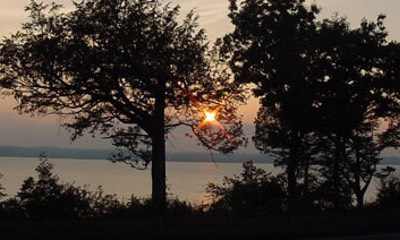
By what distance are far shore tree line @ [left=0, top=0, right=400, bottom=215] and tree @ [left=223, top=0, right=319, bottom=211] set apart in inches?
2.3

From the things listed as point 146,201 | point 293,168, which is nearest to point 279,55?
point 293,168

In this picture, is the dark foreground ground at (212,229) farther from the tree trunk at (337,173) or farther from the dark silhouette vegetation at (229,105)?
the tree trunk at (337,173)

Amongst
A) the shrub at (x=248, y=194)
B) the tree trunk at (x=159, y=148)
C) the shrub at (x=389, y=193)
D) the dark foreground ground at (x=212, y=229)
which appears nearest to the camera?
the dark foreground ground at (x=212, y=229)

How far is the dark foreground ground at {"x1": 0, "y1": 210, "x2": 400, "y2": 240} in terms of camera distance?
1623 cm

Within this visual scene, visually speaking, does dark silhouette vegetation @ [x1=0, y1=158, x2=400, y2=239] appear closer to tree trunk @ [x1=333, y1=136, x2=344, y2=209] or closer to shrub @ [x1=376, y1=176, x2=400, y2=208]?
shrub @ [x1=376, y1=176, x2=400, y2=208]

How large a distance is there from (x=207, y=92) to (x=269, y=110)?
29.7ft

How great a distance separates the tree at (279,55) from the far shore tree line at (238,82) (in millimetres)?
57

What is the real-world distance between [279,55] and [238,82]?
16.4 ft

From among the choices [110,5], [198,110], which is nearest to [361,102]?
[198,110]

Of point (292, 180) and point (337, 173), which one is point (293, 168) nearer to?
point (292, 180)

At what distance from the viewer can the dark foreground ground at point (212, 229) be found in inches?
639

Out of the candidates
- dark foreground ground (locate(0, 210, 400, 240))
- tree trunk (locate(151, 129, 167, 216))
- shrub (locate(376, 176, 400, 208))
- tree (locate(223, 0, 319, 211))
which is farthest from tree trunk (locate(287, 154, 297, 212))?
dark foreground ground (locate(0, 210, 400, 240))

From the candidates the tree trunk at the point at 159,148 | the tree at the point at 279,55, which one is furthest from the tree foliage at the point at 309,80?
the tree trunk at the point at 159,148

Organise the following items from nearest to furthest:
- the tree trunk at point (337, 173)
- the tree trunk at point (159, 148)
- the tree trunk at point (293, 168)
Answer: the tree trunk at point (159, 148) < the tree trunk at point (293, 168) < the tree trunk at point (337, 173)
